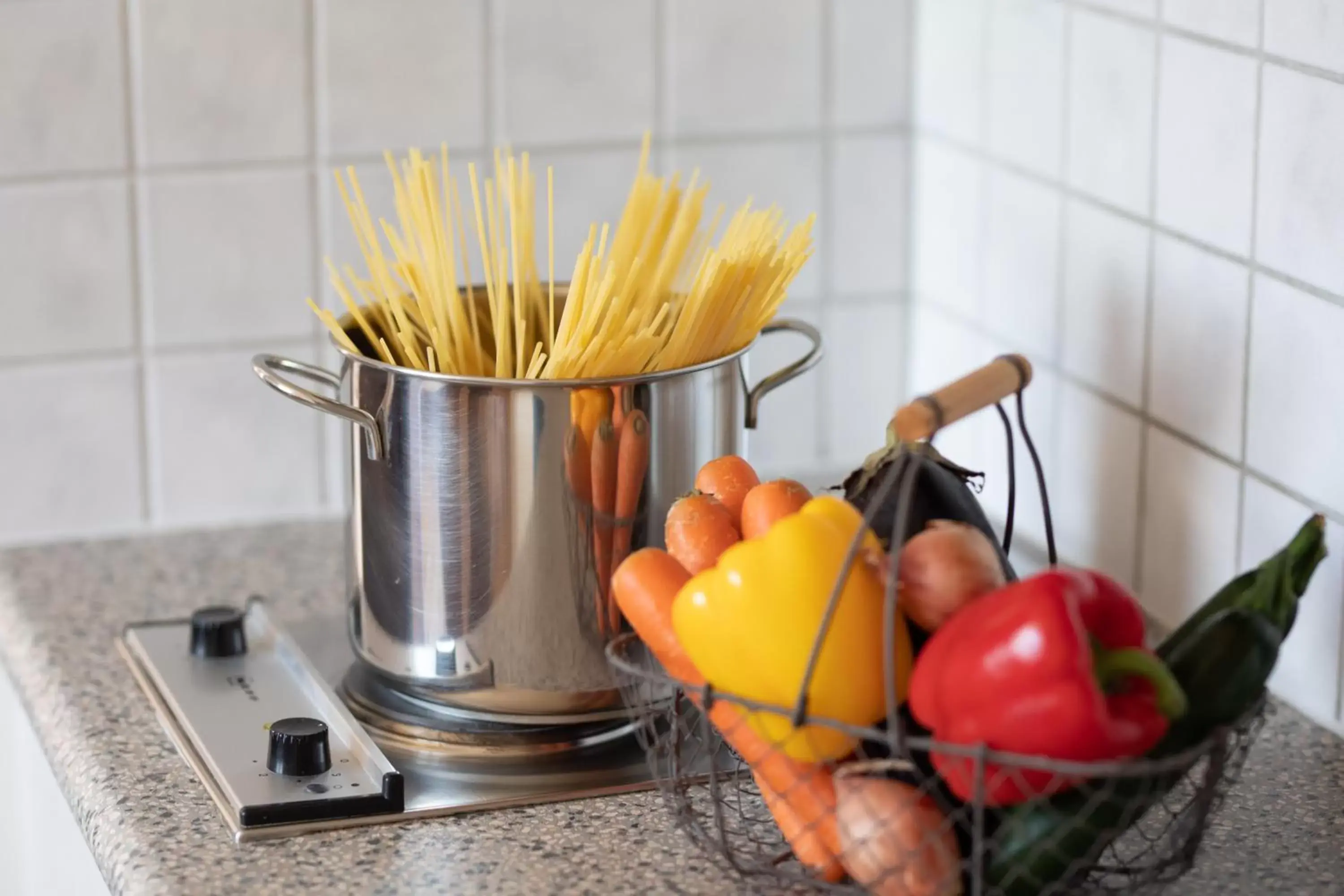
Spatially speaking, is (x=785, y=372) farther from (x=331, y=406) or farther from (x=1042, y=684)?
(x=1042, y=684)

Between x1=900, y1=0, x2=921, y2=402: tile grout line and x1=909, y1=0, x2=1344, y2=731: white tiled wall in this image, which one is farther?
x1=900, y1=0, x2=921, y2=402: tile grout line

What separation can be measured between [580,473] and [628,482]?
1.1 inches

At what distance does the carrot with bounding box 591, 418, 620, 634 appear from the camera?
867 mm

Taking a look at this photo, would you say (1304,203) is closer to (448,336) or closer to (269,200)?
(448,336)

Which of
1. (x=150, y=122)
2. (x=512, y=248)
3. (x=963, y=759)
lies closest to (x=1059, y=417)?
(x=512, y=248)

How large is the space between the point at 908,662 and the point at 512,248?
0.35m

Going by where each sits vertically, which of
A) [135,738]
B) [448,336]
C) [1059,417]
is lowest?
[135,738]

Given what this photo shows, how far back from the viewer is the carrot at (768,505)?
30.2 inches

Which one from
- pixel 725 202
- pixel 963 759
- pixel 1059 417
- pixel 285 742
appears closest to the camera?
pixel 963 759

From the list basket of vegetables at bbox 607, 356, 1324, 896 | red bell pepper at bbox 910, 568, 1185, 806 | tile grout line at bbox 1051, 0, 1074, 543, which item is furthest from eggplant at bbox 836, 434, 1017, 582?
tile grout line at bbox 1051, 0, 1074, 543

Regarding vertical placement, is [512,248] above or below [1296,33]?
below

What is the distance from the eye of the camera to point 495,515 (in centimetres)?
87

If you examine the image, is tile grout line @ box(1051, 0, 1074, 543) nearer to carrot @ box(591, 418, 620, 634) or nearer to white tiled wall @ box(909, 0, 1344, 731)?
white tiled wall @ box(909, 0, 1344, 731)

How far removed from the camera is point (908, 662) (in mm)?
717
